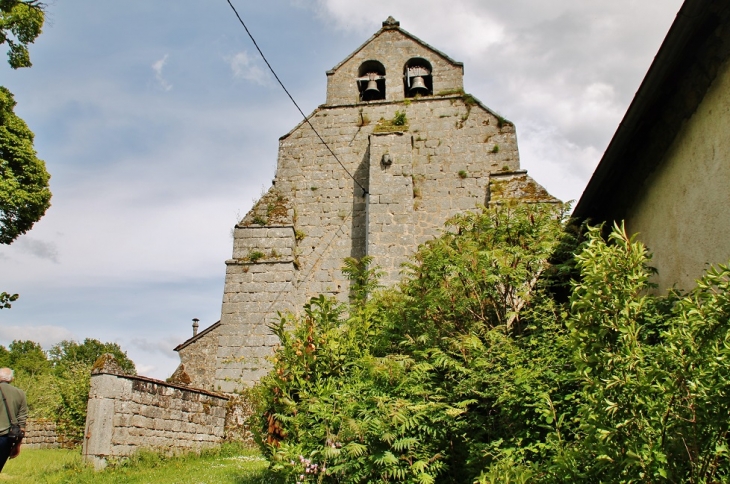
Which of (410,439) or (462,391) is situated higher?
(462,391)

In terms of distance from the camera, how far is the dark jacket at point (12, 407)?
5.91 metres

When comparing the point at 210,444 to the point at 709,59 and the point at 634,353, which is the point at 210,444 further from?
the point at 709,59

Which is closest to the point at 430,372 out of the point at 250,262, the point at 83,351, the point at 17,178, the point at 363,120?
the point at 250,262

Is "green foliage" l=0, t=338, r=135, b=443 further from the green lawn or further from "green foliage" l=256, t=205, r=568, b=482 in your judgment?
"green foliage" l=256, t=205, r=568, b=482

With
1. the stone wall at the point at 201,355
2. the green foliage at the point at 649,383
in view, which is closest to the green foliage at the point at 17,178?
the stone wall at the point at 201,355

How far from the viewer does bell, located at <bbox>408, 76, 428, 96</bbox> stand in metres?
13.0

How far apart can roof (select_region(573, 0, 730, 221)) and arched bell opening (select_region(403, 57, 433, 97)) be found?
7.93 m

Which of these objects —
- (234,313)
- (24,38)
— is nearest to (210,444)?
(234,313)

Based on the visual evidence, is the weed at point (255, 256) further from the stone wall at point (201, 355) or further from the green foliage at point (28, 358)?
the green foliage at point (28, 358)

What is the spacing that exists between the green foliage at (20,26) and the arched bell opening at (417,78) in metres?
9.20

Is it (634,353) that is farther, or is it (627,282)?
(627,282)

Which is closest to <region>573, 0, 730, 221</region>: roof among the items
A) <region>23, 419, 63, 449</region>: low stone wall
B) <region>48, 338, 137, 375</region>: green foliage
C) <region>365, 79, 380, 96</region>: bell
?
<region>365, 79, 380, 96</region>: bell

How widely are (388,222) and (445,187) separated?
172 cm

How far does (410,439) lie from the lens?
4.61 m
